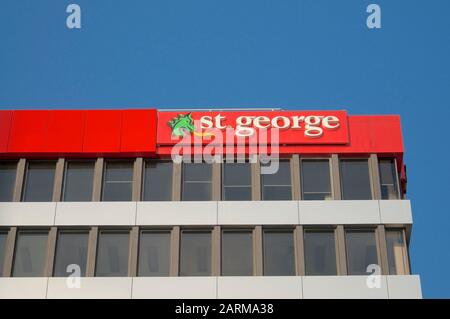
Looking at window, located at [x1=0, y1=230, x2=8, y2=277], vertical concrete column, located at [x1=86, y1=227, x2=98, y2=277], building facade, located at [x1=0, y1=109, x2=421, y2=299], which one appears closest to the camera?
building facade, located at [x1=0, y1=109, x2=421, y2=299]

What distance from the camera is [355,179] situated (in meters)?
37.4

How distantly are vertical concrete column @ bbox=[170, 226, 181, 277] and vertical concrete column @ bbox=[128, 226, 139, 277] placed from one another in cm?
145

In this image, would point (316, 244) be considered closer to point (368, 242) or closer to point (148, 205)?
point (368, 242)

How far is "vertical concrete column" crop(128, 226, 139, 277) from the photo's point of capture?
35219 mm

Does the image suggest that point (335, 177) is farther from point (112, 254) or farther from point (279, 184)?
point (112, 254)

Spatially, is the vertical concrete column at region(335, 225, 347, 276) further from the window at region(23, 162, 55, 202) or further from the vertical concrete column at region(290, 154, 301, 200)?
the window at region(23, 162, 55, 202)

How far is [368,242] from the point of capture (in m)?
35.9

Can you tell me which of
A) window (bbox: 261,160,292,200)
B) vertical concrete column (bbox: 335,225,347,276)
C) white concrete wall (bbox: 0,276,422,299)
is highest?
window (bbox: 261,160,292,200)

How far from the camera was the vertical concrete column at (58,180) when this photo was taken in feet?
121

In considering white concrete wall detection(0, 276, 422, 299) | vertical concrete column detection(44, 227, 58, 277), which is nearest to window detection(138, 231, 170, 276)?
white concrete wall detection(0, 276, 422, 299)

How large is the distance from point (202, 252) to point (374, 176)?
26.6 ft

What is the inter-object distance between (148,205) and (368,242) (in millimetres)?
9362

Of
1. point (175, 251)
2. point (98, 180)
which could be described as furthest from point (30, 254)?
point (175, 251)

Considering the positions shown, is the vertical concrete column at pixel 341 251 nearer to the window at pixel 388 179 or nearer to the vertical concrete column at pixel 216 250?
the window at pixel 388 179
